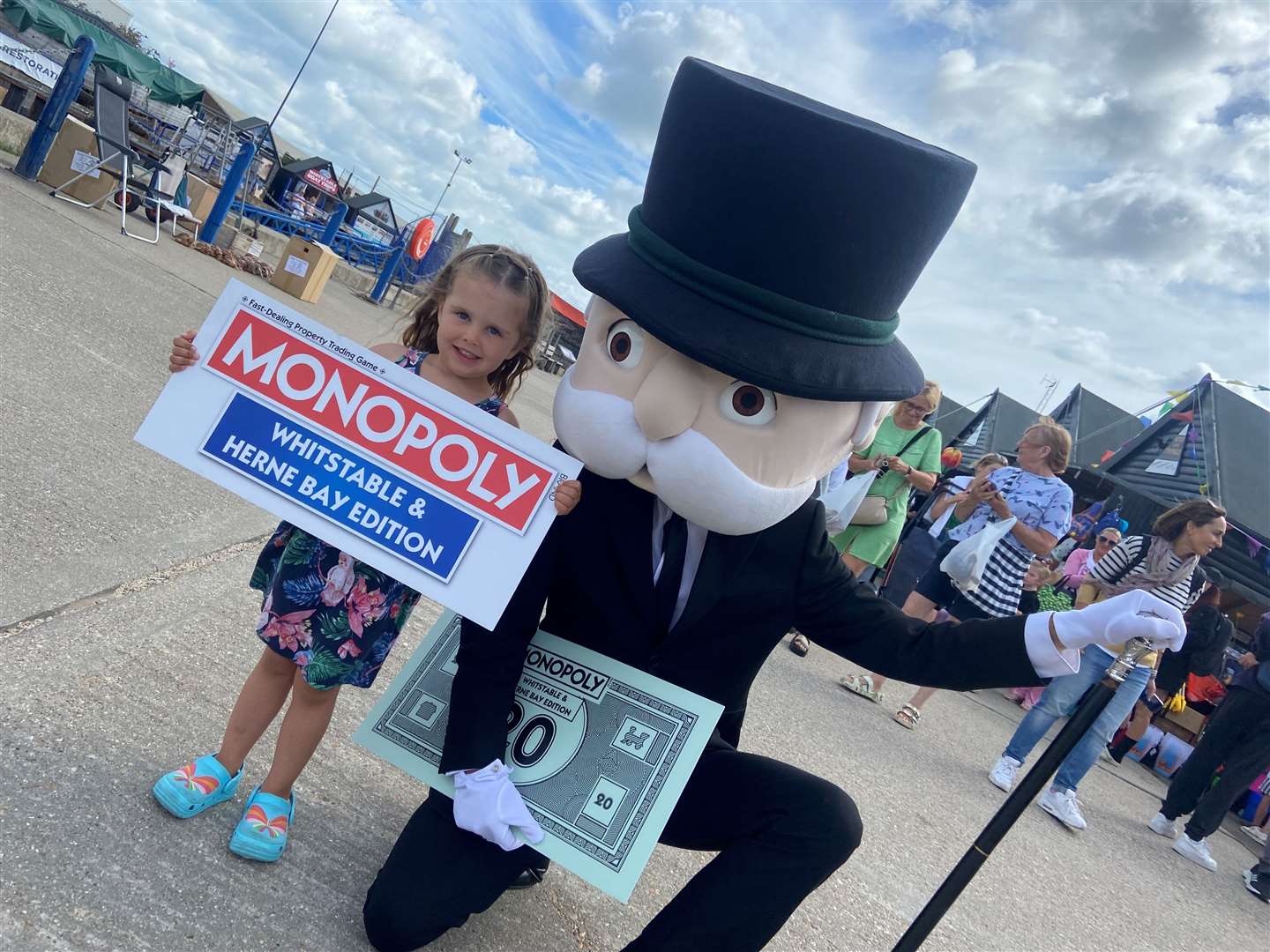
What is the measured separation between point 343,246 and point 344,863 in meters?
17.3

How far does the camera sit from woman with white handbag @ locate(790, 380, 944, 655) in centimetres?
498

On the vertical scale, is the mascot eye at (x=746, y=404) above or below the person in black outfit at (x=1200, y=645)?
below

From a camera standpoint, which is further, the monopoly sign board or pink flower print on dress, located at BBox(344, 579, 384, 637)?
pink flower print on dress, located at BBox(344, 579, 384, 637)

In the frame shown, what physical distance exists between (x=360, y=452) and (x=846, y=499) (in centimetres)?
359

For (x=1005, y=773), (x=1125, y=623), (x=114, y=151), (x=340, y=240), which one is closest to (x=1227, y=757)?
(x=1005, y=773)

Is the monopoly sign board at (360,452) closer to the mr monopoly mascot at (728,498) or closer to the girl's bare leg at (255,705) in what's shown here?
the mr monopoly mascot at (728,498)

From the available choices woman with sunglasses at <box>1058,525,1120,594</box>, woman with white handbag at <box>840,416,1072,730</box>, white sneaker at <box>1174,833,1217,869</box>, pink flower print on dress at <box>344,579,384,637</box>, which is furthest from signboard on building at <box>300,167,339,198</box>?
pink flower print on dress at <box>344,579,384,637</box>

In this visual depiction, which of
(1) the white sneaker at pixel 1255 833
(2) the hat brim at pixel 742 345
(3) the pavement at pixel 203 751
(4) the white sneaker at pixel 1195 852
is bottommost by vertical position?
(3) the pavement at pixel 203 751

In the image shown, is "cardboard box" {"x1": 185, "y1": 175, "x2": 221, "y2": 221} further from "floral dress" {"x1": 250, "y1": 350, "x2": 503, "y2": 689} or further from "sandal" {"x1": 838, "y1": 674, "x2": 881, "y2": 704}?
"floral dress" {"x1": 250, "y1": 350, "x2": 503, "y2": 689}

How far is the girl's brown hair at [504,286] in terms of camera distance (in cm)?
208

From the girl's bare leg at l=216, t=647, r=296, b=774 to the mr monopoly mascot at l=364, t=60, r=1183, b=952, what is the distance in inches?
15.9

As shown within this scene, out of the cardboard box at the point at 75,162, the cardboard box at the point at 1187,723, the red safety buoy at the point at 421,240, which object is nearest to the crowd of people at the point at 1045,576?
the cardboard box at the point at 1187,723

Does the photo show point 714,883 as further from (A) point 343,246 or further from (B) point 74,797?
(A) point 343,246

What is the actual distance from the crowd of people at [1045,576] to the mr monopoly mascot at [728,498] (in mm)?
2932
